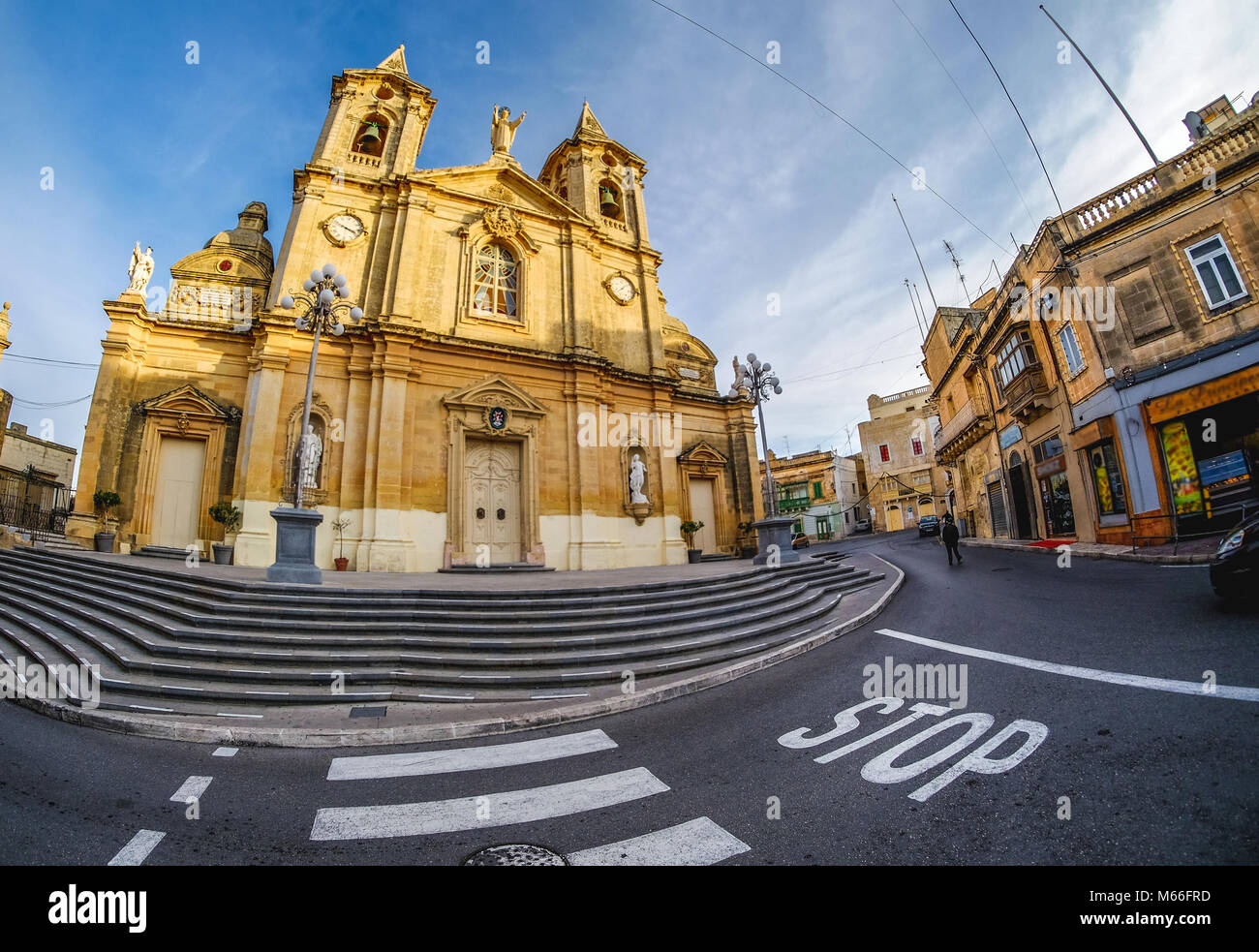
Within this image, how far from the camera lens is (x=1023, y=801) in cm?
253

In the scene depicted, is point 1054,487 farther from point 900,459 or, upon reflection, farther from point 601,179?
point 900,459

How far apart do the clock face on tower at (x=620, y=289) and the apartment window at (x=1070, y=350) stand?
14.6 meters

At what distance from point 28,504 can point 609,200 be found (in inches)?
1057

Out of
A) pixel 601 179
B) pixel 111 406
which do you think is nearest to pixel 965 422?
pixel 601 179

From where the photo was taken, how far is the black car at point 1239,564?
5188 millimetres

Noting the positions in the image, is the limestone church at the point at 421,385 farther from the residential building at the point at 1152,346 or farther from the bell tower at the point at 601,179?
the residential building at the point at 1152,346

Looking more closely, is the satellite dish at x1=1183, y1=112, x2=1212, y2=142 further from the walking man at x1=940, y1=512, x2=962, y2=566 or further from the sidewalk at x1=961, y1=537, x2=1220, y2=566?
the walking man at x1=940, y1=512, x2=962, y2=566

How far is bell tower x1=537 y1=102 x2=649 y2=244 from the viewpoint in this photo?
2078 cm

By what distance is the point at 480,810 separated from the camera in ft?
9.87

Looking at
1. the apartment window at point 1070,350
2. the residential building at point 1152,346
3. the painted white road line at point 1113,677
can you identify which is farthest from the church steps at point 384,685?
the apartment window at point 1070,350

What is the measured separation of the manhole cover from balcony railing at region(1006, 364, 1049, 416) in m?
21.0

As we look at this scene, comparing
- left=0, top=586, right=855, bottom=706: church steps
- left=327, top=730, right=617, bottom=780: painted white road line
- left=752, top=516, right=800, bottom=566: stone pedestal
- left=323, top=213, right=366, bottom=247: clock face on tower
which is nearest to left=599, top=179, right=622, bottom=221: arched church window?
left=323, top=213, right=366, bottom=247: clock face on tower
